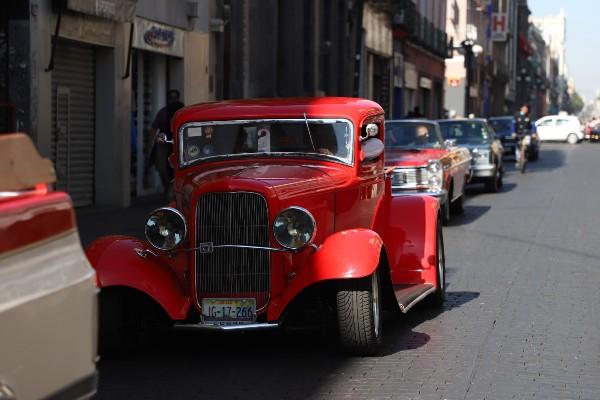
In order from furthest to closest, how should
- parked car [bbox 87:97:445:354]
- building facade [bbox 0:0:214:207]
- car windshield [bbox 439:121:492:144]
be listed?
car windshield [bbox 439:121:492:144]
building facade [bbox 0:0:214:207]
parked car [bbox 87:97:445:354]

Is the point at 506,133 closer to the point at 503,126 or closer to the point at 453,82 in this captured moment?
the point at 503,126

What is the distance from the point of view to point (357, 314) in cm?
780

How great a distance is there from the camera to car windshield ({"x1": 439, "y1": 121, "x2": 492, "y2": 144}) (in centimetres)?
2497

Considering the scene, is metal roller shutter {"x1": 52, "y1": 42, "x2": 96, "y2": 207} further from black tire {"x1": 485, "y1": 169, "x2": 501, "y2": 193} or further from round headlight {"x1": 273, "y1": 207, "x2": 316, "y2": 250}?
round headlight {"x1": 273, "y1": 207, "x2": 316, "y2": 250}

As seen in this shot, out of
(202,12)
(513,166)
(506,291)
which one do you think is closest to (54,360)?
(506,291)

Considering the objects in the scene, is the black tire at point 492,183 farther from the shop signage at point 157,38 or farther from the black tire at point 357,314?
the black tire at point 357,314

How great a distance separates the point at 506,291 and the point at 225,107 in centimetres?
328

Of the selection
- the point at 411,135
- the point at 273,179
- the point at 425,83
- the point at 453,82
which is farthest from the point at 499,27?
the point at 273,179

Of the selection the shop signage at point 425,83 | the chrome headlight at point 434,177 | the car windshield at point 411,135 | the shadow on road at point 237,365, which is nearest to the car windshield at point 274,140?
the shadow on road at point 237,365

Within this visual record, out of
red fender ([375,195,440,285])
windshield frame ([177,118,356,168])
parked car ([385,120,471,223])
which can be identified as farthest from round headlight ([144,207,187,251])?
parked car ([385,120,471,223])

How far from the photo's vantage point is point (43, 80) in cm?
1681

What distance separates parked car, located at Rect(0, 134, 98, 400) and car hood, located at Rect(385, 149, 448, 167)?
12.8 meters

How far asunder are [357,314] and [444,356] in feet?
2.26

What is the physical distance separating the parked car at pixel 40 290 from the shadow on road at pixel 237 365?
7.73ft
